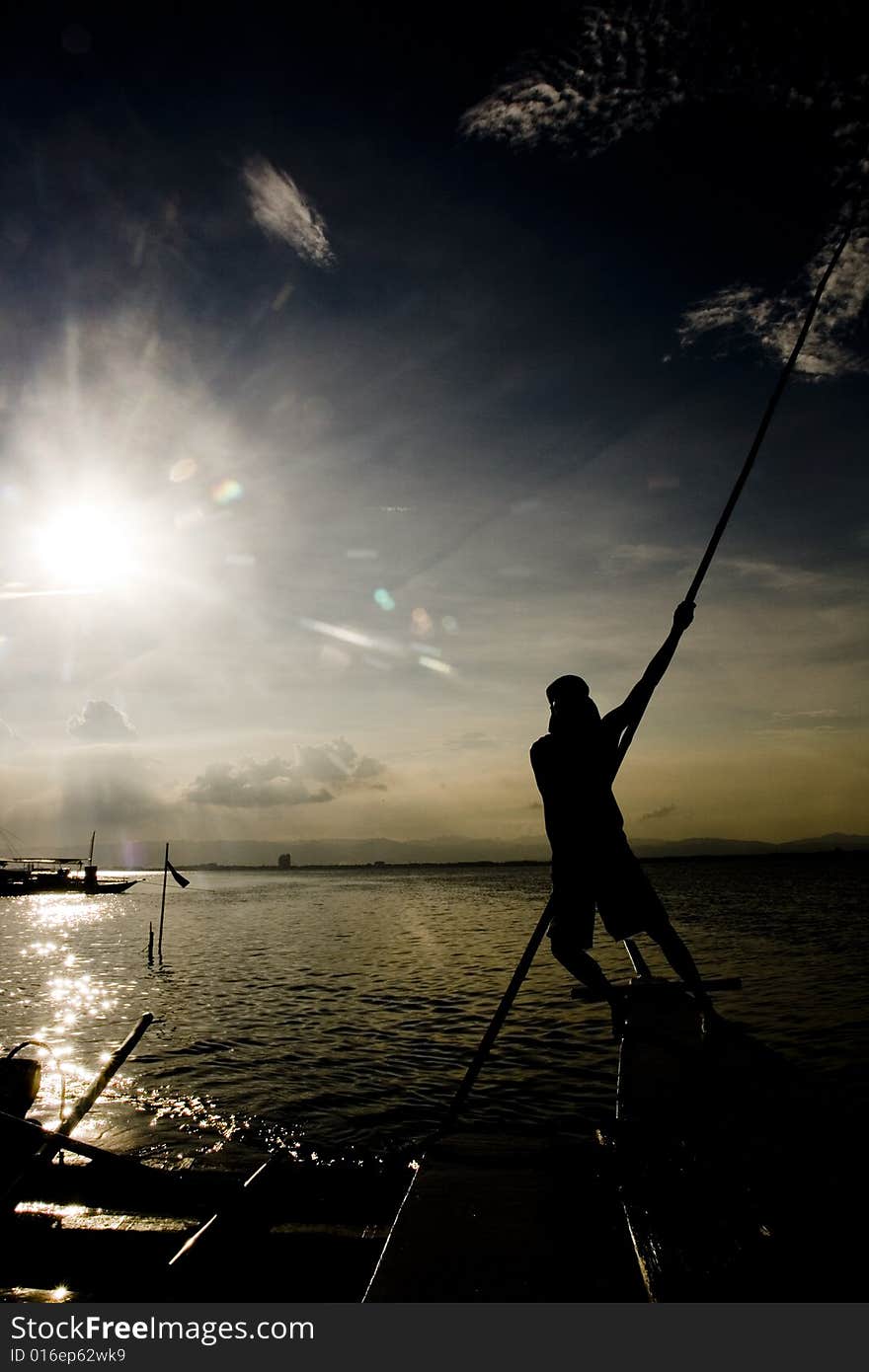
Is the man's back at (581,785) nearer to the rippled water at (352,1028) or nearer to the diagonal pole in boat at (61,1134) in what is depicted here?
the rippled water at (352,1028)

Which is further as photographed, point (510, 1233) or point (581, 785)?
point (581, 785)

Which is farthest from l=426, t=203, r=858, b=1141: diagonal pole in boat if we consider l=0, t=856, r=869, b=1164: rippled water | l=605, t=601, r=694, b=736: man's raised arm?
l=0, t=856, r=869, b=1164: rippled water

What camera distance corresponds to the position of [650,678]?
5.70 metres

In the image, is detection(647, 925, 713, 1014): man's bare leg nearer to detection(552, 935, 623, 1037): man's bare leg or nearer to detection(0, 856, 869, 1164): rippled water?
detection(552, 935, 623, 1037): man's bare leg

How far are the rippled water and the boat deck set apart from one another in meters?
2.29

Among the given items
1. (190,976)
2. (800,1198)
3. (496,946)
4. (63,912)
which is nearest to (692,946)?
(496,946)

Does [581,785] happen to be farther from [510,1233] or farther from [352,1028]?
[352,1028]

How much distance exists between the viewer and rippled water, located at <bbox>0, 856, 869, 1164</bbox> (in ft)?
37.0

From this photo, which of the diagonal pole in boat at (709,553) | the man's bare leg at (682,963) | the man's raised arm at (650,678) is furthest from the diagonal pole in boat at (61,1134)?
the man's raised arm at (650,678)

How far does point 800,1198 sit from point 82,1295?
522 cm

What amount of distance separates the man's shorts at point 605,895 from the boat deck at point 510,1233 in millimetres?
1624

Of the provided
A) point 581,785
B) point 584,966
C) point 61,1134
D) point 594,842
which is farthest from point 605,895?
point 61,1134

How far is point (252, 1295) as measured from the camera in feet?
15.0

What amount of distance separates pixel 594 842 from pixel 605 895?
1.58ft
